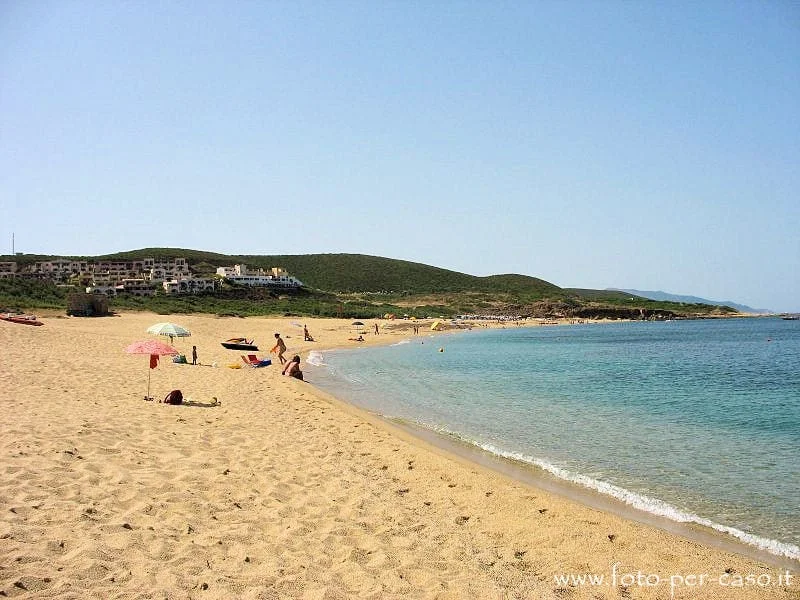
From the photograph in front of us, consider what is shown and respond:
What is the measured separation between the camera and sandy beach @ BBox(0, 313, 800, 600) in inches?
214

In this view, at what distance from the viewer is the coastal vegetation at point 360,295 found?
68.2 meters

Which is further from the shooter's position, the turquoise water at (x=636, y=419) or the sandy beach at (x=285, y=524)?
the turquoise water at (x=636, y=419)

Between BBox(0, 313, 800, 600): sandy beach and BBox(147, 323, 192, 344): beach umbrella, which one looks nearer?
BBox(0, 313, 800, 600): sandy beach

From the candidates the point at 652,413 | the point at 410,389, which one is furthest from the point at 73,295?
the point at 652,413

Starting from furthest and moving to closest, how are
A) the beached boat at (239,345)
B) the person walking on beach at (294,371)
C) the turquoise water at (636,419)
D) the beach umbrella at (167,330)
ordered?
the beached boat at (239,345)
the person walking on beach at (294,371)
the beach umbrella at (167,330)
the turquoise water at (636,419)

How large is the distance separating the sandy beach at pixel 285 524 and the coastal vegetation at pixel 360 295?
4739 cm

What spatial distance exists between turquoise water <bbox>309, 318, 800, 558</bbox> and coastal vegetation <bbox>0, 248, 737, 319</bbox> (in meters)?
41.5

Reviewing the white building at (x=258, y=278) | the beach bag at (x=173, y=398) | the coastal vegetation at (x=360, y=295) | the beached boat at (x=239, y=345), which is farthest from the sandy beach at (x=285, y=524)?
the white building at (x=258, y=278)

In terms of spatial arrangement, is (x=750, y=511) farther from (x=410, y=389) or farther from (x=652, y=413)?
(x=410, y=389)

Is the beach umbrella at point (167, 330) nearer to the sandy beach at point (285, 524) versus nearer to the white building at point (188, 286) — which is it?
the sandy beach at point (285, 524)

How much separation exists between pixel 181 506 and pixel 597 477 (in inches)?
300

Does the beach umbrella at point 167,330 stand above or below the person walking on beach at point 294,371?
above

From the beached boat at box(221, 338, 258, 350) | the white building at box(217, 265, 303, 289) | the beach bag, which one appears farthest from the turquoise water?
the white building at box(217, 265, 303, 289)

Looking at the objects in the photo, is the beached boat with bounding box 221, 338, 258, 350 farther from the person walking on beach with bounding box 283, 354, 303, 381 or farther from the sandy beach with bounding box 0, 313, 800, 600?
the sandy beach with bounding box 0, 313, 800, 600
